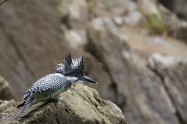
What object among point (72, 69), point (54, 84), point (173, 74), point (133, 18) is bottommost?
point (54, 84)

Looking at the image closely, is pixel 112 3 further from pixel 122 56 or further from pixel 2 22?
pixel 2 22

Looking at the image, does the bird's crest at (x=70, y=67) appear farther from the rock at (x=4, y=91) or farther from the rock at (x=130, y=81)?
the rock at (x=130, y=81)

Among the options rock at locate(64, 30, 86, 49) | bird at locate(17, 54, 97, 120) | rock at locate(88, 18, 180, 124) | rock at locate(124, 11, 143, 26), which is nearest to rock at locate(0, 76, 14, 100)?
bird at locate(17, 54, 97, 120)

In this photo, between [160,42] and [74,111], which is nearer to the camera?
[74,111]

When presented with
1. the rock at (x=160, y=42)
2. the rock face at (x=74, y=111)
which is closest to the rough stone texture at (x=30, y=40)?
the rock at (x=160, y=42)

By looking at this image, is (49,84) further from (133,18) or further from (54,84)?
(133,18)

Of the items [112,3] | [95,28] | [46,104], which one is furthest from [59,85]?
[112,3]

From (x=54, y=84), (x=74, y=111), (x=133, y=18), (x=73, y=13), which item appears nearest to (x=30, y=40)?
(x=73, y=13)

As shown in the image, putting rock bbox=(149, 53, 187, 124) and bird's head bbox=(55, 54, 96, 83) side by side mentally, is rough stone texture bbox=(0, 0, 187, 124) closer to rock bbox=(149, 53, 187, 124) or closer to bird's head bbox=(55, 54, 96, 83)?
rock bbox=(149, 53, 187, 124)
